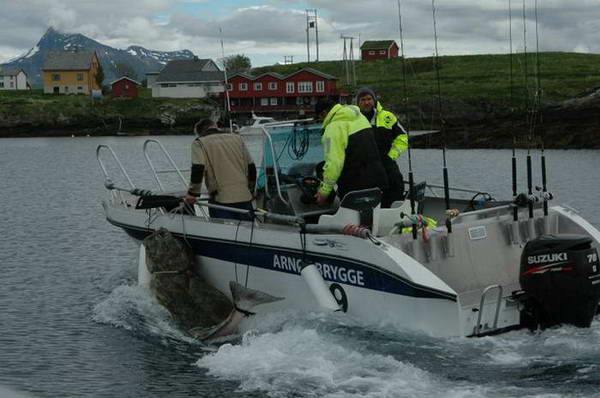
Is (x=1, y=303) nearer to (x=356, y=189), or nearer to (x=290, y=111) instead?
(x=356, y=189)

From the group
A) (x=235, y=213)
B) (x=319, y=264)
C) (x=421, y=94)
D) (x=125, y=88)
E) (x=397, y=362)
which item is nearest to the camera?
(x=397, y=362)

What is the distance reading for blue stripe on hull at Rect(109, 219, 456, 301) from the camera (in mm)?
8023

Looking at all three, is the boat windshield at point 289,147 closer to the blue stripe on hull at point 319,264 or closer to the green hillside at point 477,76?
the blue stripe on hull at point 319,264

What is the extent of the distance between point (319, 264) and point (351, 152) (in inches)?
50.3

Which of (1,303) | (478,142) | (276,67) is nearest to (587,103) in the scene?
(478,142)

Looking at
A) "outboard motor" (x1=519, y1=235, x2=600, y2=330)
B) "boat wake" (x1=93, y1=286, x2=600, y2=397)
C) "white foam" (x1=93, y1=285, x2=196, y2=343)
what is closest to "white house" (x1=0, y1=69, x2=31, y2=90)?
"white foam" (x1=93, y1=285, x2=196, y2=343)

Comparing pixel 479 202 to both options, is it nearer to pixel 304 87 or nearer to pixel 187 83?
pixel 304 87

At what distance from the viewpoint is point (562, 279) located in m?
7.84

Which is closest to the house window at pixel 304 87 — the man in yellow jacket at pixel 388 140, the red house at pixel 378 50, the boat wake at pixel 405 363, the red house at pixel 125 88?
the red house at pixel 125 88

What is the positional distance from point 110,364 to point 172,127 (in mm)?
81069

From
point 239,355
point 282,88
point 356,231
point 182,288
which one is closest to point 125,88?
point 282,88

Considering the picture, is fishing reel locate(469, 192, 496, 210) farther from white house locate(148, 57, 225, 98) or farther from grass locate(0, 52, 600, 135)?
white house locate(148, 57, 225, 98)

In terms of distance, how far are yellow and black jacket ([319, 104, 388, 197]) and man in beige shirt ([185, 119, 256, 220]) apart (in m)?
1.35

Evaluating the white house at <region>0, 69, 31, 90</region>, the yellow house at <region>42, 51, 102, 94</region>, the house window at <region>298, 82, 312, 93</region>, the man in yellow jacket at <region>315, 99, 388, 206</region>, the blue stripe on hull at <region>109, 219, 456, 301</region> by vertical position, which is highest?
the white house at <region>0, 69, 31, 90</region>
